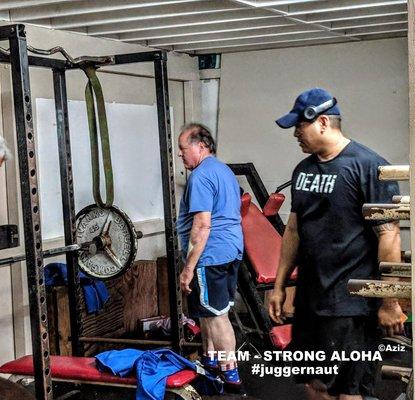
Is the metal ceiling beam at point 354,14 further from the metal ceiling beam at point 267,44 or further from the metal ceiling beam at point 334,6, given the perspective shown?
the metal ceiling beam at point 267,44

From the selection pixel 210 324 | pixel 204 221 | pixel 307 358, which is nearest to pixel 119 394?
pixel 210 324

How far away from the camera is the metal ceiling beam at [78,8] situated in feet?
17.1

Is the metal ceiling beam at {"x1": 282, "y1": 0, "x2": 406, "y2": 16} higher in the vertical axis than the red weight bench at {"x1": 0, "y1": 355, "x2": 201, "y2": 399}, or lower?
higher

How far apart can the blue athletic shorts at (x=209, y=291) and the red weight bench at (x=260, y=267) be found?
916 mm

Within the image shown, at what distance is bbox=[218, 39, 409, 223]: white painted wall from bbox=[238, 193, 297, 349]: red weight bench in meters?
1.25

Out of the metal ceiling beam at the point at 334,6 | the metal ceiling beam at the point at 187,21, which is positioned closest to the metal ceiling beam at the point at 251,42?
the metal ceiling beam at the point at 187,21

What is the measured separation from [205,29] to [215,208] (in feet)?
6.16

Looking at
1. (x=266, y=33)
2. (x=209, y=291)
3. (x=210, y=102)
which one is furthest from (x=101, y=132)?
(x=210, y=102)

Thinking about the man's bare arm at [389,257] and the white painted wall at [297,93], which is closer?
the man's bare arm at [389,257]

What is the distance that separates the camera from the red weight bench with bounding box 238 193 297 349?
20.7 feet

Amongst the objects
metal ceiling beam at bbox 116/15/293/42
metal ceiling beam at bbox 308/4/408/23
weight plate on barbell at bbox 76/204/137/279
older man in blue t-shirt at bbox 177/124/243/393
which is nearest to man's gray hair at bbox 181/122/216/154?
older man in blue t-shirt at bbox 177/124/243/393

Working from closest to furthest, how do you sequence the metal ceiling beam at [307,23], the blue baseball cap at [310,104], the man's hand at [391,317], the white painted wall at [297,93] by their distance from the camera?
the man's hand at [391,317]
the blue baseball cap at [310,104]
the metal ceiling beam at [307,23]
the white painted wall at [297,93]

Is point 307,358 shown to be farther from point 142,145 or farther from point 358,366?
point 142,145

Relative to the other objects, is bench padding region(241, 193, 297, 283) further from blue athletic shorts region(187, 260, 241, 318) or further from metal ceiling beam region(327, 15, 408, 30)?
metal ceiling beam region(327, 15, 408, 30)
